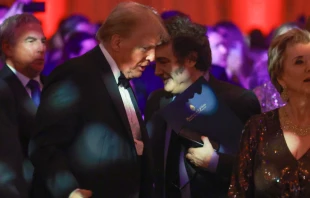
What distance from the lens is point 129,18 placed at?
10.8 feet

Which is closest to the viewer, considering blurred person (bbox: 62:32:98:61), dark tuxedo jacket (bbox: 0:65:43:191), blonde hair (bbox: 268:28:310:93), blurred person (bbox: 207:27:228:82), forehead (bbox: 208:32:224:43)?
blonde hair (bbox: 268:28:310:93)

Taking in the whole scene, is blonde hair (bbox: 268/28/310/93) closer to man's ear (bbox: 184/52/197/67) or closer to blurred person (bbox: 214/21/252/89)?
man's ear (bbox: 184/52/197/67)

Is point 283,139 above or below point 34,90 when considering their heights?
above

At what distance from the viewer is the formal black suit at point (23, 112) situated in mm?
3719

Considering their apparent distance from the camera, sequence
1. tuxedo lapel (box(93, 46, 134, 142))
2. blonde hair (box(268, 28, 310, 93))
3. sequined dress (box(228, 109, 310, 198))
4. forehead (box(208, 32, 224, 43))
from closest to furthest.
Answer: sequined dress (box(228, 109, 310, 198)) → blonde hair (box(268, 28, 310, 93)) → tuxedo lapel (box(93, 46, 134, 142)) → forehead (box(208, 32, 224, 43))

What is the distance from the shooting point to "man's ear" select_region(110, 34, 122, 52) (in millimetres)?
3277

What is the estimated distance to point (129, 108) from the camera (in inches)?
131

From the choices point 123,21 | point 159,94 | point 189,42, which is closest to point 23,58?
point 159,94

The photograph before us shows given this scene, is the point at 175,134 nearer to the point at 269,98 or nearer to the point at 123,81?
the point at 123,81

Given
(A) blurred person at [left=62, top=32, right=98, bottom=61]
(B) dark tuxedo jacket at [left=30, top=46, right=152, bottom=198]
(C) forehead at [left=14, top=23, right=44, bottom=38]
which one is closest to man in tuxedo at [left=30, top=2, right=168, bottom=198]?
(B) dark tuxedo jacket at [left=30, top=46, right=152, bottom=198]

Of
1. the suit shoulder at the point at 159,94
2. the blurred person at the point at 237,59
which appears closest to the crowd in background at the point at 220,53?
the blurred person at the point at 237,59

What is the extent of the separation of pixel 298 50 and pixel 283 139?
322mm

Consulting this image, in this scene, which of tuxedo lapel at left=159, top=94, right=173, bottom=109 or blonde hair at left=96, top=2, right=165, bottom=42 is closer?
blonde hair at left=96, top=2, right=165, bottom=42

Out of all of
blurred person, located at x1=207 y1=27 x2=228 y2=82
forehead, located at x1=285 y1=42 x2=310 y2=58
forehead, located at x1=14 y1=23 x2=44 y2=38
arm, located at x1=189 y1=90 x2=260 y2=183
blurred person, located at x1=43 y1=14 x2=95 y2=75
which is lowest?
blurred person, located at x1=43 y1=14 x2=95 y2=75
